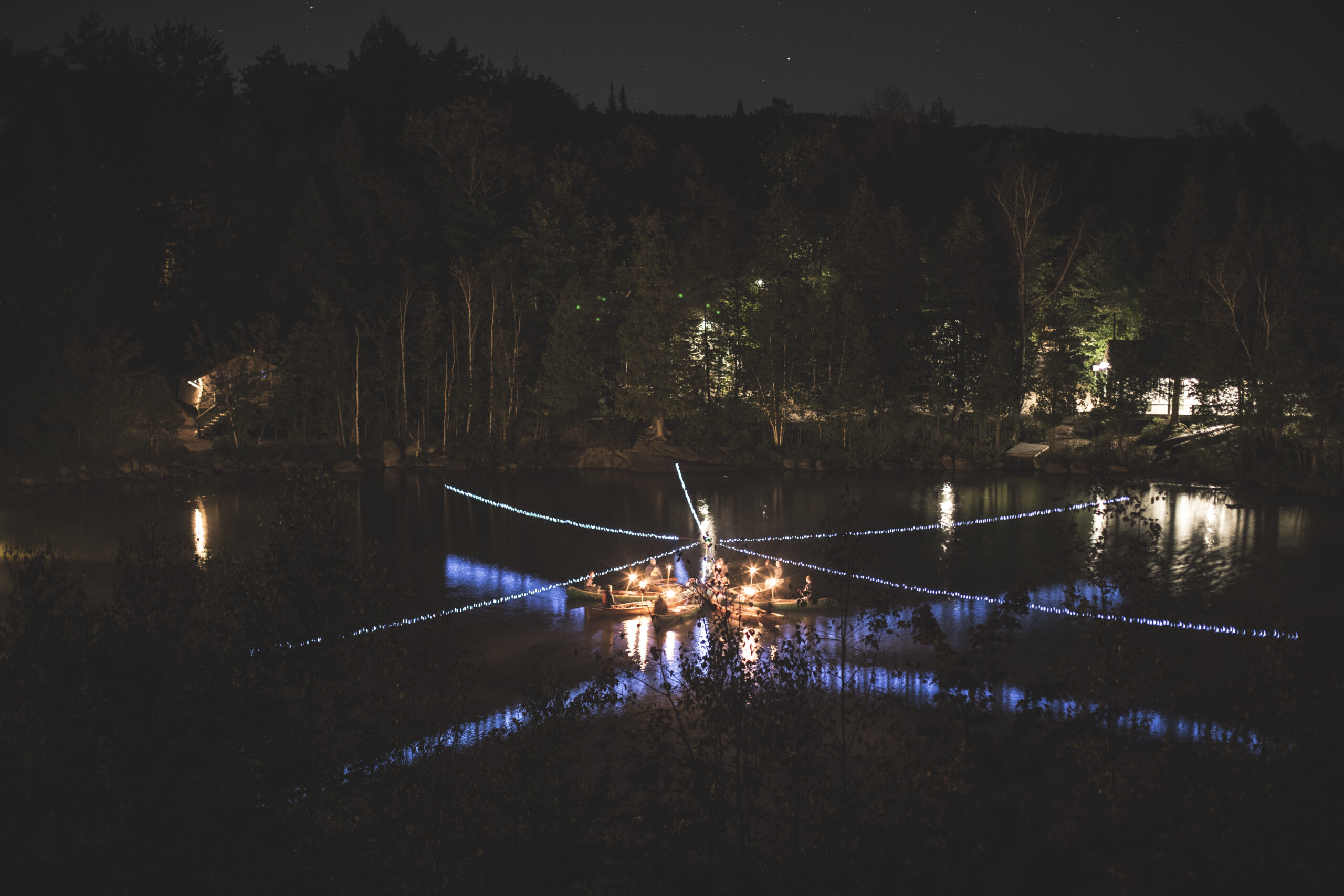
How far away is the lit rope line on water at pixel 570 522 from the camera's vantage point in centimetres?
2511

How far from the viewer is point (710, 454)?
39.4 meters

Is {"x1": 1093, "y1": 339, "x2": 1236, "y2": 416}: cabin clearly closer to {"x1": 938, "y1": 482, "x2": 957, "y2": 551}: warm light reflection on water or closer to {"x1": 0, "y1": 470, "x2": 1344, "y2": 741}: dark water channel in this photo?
{"x1": 0, "y1": 470, "x2": 1344, "y2": 741}: dark water channel

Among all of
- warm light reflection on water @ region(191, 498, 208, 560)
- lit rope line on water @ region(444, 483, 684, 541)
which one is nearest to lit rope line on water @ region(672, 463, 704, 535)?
lit rope line on water @ region(444, 483, 684, 541)

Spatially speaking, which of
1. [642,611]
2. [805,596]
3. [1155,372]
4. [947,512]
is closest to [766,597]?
[805,596]

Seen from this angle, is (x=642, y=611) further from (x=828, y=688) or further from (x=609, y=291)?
(x=609, y=291)

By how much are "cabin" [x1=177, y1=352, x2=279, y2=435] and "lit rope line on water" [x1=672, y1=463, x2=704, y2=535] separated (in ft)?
55.8

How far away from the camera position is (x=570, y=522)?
27.2 m

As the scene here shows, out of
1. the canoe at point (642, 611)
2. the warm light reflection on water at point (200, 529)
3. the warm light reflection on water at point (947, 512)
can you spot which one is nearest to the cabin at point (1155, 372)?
the warm light reflection on water at point (947, 512)

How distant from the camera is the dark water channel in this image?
15398 mm

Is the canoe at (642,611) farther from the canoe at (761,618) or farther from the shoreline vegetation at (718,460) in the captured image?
the shoreline vegetation at (718,460)

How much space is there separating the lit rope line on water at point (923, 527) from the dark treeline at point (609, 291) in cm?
998

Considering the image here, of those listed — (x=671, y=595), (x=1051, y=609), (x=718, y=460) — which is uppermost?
(x=718, y=460)

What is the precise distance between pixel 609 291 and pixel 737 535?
72.0ft

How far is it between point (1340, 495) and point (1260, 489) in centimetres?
218
